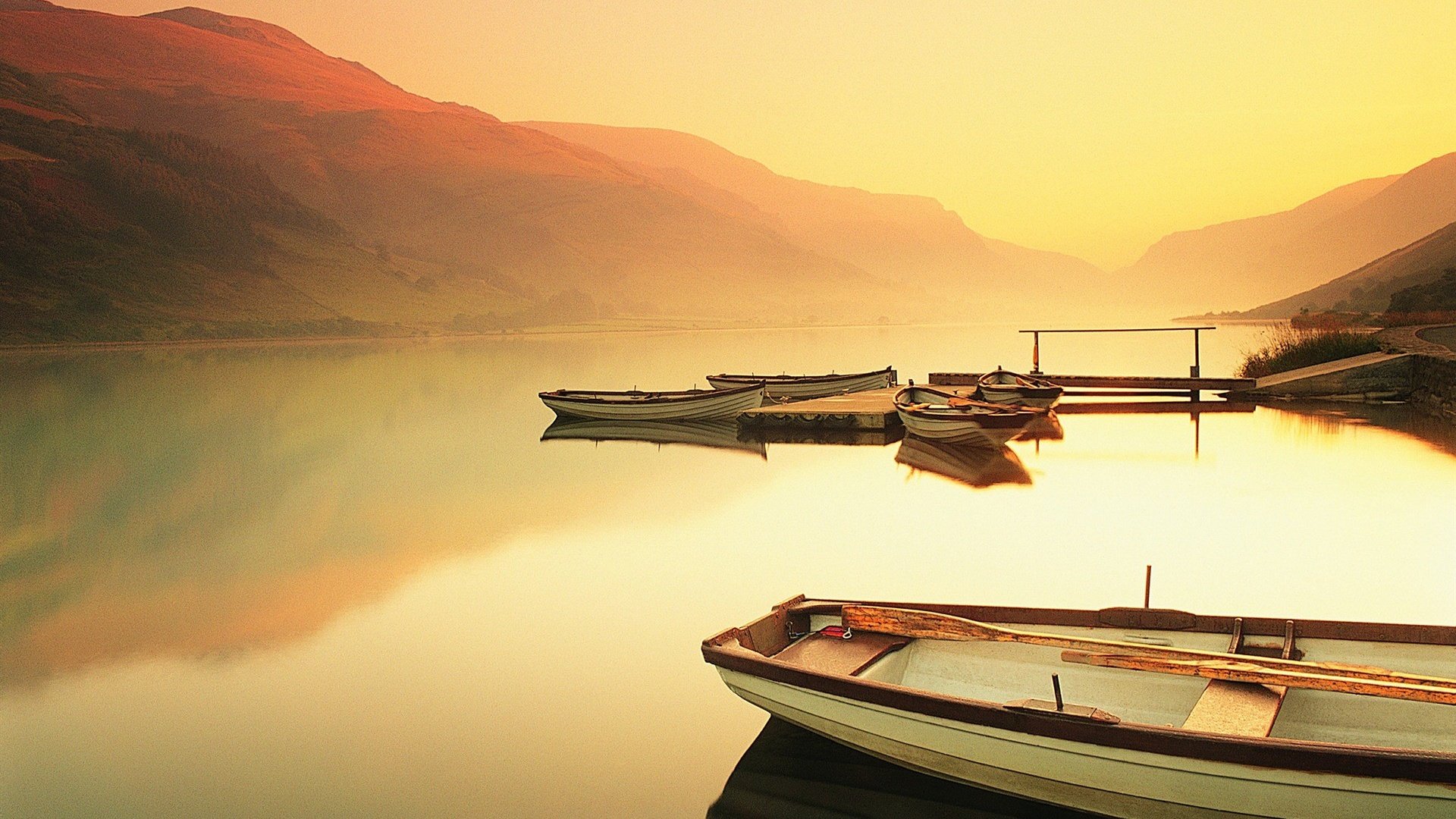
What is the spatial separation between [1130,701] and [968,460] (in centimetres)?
1865

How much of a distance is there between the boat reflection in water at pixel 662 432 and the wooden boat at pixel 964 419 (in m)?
4.03

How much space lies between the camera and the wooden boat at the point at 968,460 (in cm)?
2384

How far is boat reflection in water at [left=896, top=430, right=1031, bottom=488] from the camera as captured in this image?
23.9 m

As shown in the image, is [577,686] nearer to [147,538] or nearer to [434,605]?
[434,605]

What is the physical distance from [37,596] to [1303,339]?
41491 mm

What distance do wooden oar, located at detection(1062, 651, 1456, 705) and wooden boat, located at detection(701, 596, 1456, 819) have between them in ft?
0.04

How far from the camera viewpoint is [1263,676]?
7195 millimetres

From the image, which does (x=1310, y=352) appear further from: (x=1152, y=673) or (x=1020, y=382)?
(x=1152, y=673)

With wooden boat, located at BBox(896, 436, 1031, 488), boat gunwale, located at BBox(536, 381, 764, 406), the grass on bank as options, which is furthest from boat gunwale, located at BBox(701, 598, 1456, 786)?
the grass on bank

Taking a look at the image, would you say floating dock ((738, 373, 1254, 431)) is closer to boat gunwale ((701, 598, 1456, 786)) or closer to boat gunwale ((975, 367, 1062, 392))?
boat gunwale ((975, 367, 1062, 392))

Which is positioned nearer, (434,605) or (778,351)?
(434,605)

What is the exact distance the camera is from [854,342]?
136 metres

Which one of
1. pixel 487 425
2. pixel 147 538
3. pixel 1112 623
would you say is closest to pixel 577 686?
pixel 1112 623

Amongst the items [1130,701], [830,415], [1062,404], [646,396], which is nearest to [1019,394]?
[830,415]
